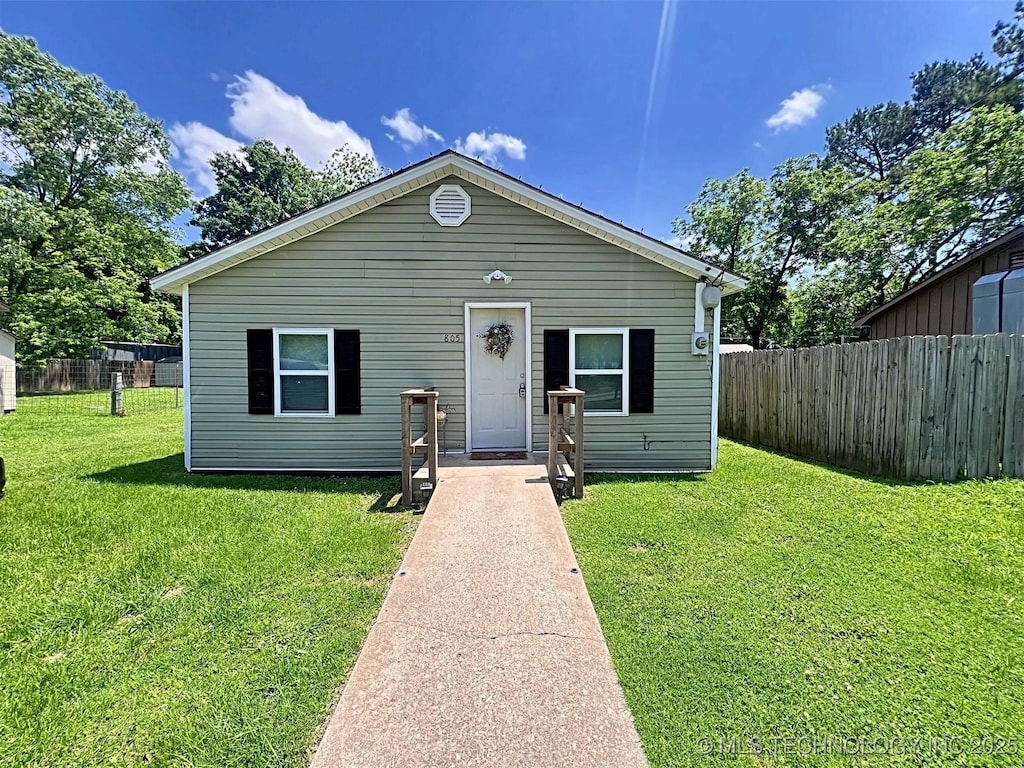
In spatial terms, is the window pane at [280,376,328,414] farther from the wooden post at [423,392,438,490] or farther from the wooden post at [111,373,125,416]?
the wooden post at [111,373,125,416]

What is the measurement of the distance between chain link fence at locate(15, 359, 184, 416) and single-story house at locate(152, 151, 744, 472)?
953cm

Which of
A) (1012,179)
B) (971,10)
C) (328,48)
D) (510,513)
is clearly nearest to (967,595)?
(510,513)

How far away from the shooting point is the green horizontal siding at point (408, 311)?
6191mm

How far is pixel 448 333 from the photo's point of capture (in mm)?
6270

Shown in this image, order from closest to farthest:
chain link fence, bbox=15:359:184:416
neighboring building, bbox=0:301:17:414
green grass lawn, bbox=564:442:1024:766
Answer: green grass lawn, bbox=564:442:1024:766
neighboring building, bbox=0:301:17:414
chain link fence, bbox=15:359:184:416

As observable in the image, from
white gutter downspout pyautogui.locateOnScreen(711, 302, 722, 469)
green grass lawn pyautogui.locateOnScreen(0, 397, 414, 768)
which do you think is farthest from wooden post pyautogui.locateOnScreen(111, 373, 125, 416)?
white gutter downspout pyautogui.locateOnScreen(711, 302, 722, 469)

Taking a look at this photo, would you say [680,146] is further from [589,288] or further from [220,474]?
[220,474]

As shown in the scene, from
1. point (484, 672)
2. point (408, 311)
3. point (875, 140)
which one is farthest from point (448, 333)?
point (875, 140)

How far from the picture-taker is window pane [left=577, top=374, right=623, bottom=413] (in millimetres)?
6399

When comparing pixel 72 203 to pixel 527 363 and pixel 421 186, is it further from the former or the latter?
pixel 527 363

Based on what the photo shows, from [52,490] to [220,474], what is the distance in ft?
5.59

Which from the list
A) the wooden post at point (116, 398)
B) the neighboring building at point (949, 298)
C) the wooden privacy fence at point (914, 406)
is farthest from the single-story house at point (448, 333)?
the wooden post at point (116, 398)

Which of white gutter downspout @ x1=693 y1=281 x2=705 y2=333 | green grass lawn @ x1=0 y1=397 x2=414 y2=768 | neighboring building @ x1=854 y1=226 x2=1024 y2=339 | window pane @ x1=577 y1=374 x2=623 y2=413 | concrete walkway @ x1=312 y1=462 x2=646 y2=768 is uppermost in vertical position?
neighboring building @ x1=854 y1=226 x2=1024 y2=339

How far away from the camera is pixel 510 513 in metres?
4.16
